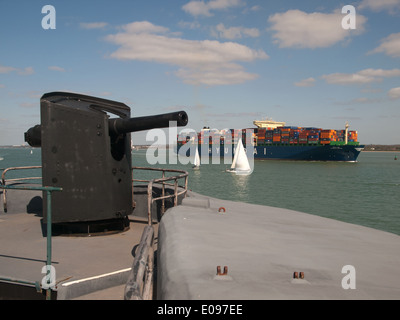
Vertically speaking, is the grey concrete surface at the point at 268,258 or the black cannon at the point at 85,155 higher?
the black cannon at the point at 85,155

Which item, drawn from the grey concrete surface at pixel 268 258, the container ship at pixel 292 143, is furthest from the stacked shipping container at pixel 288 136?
the grey concrete surface at pixel 268 258

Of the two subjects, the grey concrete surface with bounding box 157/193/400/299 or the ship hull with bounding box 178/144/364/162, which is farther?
the ship hull with bounding box 178/144/364/162

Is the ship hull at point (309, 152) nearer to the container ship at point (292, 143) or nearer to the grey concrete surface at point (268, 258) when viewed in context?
the container ship at point (292, 143)

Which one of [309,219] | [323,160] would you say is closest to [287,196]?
[309,219]

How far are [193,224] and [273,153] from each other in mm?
91703

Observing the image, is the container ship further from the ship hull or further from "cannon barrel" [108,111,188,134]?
"cannon barrel" [108,111,188,134]

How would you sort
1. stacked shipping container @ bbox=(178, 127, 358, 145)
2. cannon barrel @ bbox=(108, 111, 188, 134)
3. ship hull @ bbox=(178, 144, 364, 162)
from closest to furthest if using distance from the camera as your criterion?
cannon barrel @ bbox=(108, 111, 188, 134) → ship hull @ bbox=(178, 144, 364, 162) → stacked shipping container @ bbox=(178, 127, 358, 145)

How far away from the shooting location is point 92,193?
18.9 feet

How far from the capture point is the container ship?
285 ft

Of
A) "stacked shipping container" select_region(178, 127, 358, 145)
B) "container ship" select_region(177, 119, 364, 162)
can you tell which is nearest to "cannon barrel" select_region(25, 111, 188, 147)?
"container ship" select_region(177, 119, 364, 162)

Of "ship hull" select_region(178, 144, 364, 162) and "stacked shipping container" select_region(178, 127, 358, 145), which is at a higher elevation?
"stacked shipping container" select_region(178, 127, 358, 145)

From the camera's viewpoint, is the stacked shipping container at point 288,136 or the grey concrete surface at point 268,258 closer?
the grey concrete surface at point 268,258

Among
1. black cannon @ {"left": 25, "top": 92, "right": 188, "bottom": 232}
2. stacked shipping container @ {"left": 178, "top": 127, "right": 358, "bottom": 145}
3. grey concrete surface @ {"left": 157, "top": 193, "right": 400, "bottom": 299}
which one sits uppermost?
stacked shipping container @ {"left": 178, "top": 127, "right": 358, "bottom": 145}

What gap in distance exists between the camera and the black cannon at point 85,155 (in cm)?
550
